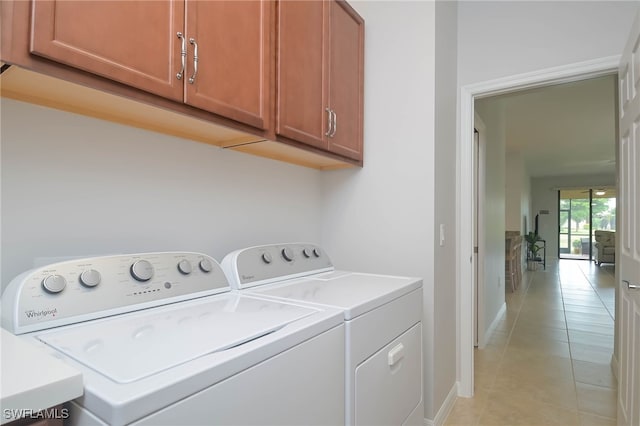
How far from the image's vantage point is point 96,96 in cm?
98

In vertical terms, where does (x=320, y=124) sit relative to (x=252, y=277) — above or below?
above

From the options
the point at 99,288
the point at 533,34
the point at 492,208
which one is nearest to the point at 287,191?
the point at 99,288

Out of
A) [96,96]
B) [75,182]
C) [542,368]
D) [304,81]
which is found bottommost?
[542,368]

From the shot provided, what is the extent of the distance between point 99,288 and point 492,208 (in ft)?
12.4

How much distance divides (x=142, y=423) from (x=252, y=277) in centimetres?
88

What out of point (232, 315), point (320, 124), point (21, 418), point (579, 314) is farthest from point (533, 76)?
point (579, 314)

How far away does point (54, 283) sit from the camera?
871 mm

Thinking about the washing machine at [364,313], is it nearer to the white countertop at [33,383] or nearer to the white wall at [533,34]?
the white countertop at [33,383]

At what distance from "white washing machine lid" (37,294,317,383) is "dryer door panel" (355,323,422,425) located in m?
0.35

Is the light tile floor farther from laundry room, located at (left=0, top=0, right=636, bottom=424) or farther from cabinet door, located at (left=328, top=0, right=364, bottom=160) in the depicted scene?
cabinet door, located at (left=328, top=0, right=364, bottom=160)

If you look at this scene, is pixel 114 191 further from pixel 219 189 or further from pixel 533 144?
pixel 533 144

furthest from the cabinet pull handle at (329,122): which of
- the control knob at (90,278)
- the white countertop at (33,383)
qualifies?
the white countertop at (33,383)

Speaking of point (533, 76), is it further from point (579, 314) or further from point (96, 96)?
point (579, 314)

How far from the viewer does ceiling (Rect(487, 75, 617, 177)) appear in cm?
393
